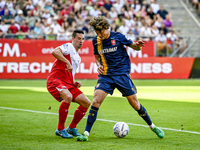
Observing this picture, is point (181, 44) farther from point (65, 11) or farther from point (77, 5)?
point (65, 11)

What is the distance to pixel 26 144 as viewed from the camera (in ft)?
18.6

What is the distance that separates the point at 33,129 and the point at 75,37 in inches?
78.9

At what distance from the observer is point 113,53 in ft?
21.2

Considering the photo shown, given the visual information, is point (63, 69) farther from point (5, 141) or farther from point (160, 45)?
point (160, 45)

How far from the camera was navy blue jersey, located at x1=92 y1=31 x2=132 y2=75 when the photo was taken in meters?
6.44

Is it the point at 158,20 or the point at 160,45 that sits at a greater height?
the point at 158,20

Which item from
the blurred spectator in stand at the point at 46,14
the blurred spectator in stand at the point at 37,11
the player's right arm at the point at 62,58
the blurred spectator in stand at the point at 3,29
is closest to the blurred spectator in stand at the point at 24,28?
the blurred spectator in stand at the point at 3,29

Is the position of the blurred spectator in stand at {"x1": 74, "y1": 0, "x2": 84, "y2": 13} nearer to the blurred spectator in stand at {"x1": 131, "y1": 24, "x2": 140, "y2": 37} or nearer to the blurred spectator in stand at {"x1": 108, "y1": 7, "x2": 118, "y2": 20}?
the blurred spectator in stand at {"x1": 108, "y1": 7, "x2": 118, "y2": 20}

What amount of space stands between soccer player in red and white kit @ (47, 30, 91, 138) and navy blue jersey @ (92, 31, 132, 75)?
50 centimetres

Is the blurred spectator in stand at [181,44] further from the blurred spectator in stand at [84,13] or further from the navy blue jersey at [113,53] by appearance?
the navy blue jersey at [113,53]

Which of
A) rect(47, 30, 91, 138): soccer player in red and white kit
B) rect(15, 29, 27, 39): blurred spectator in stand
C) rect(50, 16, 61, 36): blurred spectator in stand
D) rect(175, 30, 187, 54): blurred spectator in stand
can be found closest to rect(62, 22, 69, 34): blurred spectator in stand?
rect(50, 16, 61, 36): blurred spectator in stand

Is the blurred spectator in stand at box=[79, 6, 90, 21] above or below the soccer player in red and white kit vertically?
above

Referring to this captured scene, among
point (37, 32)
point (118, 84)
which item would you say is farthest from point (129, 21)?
point (118, 84)

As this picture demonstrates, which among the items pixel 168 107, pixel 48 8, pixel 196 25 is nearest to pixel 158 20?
pixel 196 25
